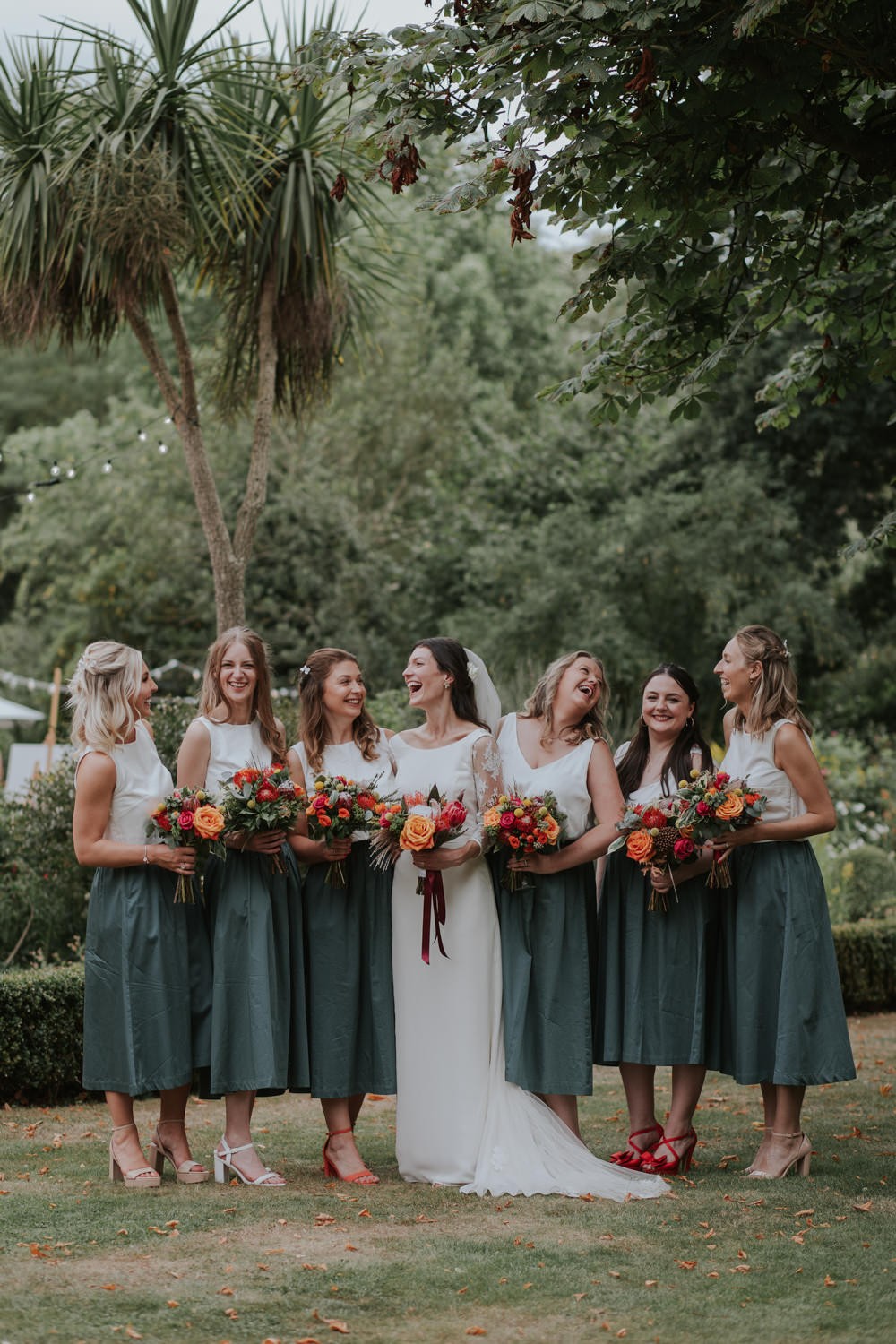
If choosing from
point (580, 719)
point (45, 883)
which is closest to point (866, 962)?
point (580, 719)

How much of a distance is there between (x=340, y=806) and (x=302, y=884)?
2.17 feet

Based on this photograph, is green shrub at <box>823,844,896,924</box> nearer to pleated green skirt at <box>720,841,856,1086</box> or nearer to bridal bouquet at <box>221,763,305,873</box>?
pleated green skirt at <box>720,841,856,1086</box>

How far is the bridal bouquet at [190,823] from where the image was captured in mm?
5598

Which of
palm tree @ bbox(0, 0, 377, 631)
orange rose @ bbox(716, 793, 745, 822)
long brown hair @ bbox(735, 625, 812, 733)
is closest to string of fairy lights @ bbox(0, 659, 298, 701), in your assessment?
palm tree @ bbox(0, 0, 377, 631)

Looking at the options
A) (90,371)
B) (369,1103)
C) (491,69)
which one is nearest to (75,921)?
(369,1103)

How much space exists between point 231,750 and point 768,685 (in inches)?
92.8

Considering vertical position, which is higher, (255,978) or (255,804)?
(255,804)

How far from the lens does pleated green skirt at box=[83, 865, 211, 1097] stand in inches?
229

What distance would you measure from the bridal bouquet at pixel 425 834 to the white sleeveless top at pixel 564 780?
32 cm

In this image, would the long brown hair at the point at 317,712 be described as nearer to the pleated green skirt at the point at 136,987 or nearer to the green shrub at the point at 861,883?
the pleated green skirt at the point at 136,987

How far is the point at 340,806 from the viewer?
19.2 ft

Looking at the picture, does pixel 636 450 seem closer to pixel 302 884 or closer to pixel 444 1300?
pixel 302 884

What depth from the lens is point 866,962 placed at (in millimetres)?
11789

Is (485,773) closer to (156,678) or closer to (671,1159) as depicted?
(671,1159)
